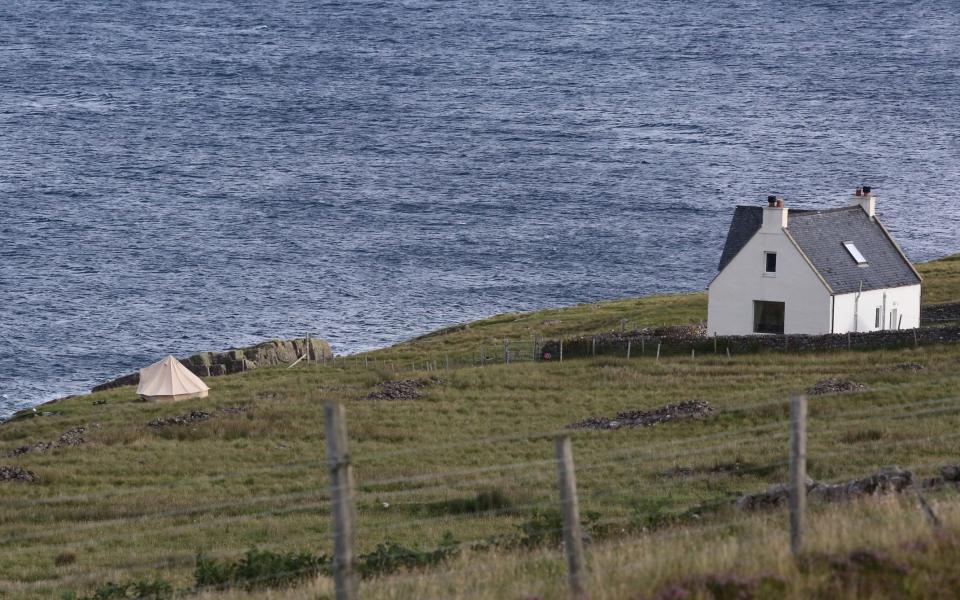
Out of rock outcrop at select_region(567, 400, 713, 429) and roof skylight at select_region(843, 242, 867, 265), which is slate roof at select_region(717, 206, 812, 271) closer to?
roof skylight at select_region(843, 242, 867, 265)

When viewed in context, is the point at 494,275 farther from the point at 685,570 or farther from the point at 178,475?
the point at 685,570

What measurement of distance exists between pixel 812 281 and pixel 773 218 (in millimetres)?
3302

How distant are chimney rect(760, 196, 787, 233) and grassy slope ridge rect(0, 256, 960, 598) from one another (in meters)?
8.00

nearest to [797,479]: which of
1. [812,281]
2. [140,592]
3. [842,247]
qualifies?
[140,592]

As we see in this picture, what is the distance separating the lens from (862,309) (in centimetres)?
6159

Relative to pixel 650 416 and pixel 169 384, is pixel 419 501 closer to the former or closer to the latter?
pixel 650 416

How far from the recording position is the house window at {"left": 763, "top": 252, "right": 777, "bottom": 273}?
60656 millimetres

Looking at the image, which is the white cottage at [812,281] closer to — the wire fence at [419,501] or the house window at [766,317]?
the house window at [766,317]

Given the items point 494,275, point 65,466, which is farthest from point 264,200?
point 65,466

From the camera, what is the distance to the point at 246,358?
251 feet

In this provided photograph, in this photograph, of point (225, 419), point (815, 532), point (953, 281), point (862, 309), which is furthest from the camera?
point (953, 281)

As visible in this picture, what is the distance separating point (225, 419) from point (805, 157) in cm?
13218

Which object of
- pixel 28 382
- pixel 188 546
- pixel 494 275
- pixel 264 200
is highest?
pixel 264 200

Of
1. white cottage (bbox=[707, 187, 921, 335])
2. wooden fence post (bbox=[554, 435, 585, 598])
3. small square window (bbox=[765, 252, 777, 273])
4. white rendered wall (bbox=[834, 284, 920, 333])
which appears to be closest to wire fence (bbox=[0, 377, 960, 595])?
wooden fence post (bbox=[554, 435, 585, 598])
